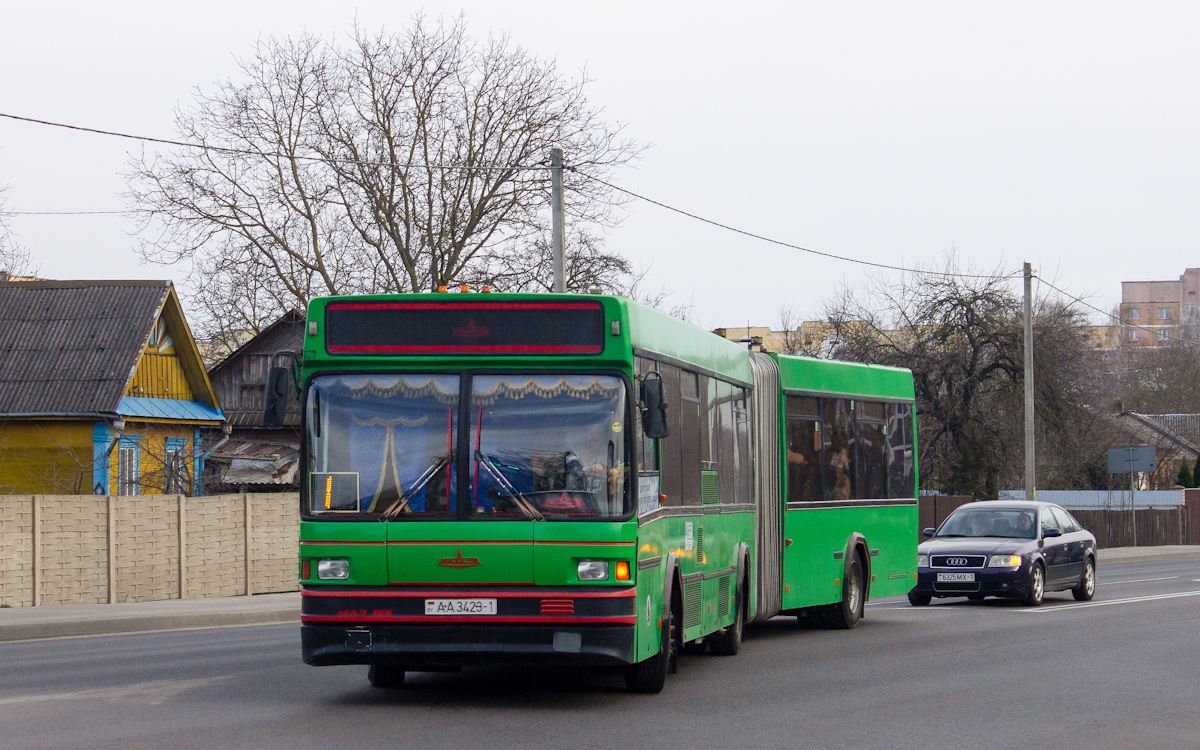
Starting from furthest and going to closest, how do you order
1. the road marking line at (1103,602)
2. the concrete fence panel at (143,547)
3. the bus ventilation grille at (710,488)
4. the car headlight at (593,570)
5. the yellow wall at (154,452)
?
the yellow wall at (154,452) → the concrete fence panel at (143,547) → the road marking line at (1103,602) → the bus ventilation grille at (710,488) → the car headlight at (593,570)

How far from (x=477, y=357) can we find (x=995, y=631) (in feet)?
29.5

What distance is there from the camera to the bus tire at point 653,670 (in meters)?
10.4

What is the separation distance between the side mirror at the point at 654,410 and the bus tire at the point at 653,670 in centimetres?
165

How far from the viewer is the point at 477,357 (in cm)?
966

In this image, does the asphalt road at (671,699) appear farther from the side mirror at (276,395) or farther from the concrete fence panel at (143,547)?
the concrete fence panel at (143,547)

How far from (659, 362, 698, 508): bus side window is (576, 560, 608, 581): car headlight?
47.5 inches

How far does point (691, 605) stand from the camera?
11555 millimetres

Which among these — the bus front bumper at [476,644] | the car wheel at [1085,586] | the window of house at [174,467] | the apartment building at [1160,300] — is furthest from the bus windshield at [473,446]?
the apartment building at [1160,300]

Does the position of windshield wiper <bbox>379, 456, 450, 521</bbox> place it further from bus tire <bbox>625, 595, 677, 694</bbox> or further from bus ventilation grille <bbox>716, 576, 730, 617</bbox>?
bus ventilation grille <bbox>716, 576, 730, 617</bbox>

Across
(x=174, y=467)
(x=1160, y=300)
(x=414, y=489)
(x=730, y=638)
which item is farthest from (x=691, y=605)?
(x=1160, y=300)

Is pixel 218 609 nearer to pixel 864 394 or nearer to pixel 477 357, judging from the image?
pixel 864 394

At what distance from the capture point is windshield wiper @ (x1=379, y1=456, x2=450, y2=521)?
948 cm

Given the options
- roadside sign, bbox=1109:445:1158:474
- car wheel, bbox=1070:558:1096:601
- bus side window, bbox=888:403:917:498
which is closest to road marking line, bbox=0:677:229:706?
bus side window, bbox=888:403:917:498

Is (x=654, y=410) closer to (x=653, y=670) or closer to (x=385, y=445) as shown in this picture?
(x=385, y=445)
